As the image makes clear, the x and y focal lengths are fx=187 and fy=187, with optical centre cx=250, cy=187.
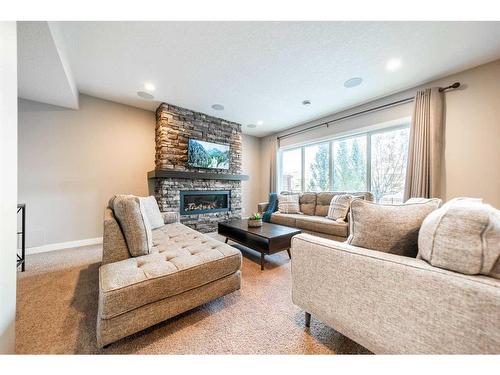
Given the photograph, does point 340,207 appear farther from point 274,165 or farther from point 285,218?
point 274,165

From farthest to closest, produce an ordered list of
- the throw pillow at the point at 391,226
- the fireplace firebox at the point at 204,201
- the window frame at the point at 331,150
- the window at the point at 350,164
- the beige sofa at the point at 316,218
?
the fireplace firebox at the point at 204,201 → the window at the point at 350,164 → the window frame at the point at 331,150 → the beige sofa at the point at 316,218 → the throw pillow at the point at 391,226

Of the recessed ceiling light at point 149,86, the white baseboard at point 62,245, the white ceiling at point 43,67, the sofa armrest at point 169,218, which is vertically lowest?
Result: the white baseboard at point 62,245

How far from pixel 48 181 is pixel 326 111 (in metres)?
4.91

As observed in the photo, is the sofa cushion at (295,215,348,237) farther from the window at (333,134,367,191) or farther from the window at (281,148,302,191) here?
the window at (281,148,302,191)

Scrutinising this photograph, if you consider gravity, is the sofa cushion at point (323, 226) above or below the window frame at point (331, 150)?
below

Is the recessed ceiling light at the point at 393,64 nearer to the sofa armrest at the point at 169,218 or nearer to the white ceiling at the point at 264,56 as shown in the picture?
the white ceiling at the point at 264,56

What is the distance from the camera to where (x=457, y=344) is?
0.68 m

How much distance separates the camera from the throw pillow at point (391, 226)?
972 mm

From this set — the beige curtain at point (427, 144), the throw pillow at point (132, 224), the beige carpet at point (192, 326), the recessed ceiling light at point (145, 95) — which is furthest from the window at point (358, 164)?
the throw pillow at point (132, 224)

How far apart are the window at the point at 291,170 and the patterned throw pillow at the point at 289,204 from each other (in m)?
0.92

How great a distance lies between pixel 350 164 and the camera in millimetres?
3795

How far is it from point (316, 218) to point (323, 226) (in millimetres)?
329

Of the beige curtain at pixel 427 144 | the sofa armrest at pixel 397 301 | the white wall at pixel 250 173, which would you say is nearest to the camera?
the sofa armrest at pixel 397 301

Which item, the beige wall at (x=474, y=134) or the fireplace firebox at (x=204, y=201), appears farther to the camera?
the fireplace firebox at (x=204, y=201)
